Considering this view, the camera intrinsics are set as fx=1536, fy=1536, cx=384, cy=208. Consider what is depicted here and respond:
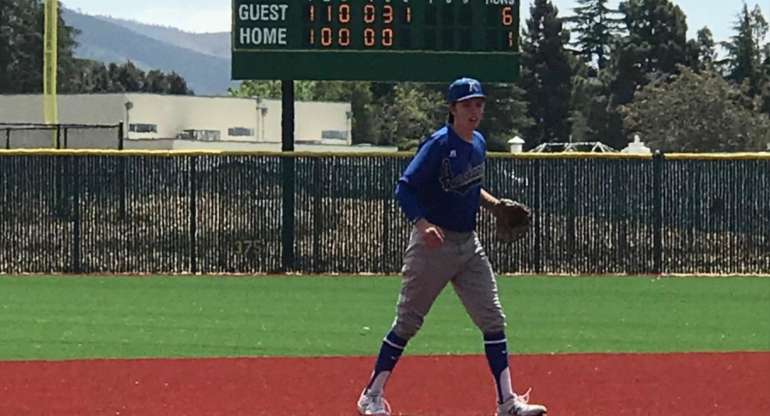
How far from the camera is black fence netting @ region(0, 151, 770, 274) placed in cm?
2377

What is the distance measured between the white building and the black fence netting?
31284mm

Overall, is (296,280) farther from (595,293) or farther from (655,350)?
(655,350)

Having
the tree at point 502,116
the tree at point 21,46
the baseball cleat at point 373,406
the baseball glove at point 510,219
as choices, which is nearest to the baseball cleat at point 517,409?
the baseball cleat at point 373,406

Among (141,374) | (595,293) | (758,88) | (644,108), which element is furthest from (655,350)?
(758,88)

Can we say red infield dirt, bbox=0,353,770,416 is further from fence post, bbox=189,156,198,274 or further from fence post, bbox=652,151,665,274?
fence post, bbox=189,156,198,274

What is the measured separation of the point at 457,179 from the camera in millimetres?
8977

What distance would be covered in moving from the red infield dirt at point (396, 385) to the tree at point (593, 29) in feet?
363

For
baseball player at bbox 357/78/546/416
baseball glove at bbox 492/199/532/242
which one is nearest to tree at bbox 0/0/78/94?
baseball glove at bbox 492/199/532/242

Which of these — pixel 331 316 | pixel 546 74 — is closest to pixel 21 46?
pixel 546 74

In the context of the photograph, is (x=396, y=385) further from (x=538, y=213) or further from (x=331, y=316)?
(x=538, y=213)

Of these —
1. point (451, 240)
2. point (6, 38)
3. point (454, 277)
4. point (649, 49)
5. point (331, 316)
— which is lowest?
point (331, 316)

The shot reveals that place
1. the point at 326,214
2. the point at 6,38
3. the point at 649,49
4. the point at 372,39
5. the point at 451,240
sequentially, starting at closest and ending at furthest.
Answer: the point at 451,240 < the point at 372,39 < the point at 326,214 < the point at 649,49 < the point at 6,38

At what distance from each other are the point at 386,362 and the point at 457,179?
1.23 metres

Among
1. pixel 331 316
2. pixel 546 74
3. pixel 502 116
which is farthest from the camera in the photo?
pixel 546 74
